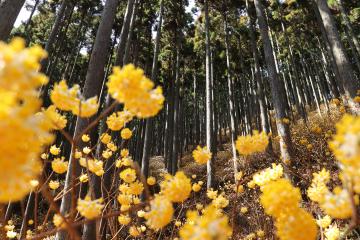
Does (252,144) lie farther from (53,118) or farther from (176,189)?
(53,118)

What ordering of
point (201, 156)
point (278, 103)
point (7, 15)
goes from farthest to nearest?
point (278, 103)
point (7, 15)
point (201, 156)

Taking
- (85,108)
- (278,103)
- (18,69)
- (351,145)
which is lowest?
(351,145)

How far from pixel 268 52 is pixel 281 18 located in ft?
42.6

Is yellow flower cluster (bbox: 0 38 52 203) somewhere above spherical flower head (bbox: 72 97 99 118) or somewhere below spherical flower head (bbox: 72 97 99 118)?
below

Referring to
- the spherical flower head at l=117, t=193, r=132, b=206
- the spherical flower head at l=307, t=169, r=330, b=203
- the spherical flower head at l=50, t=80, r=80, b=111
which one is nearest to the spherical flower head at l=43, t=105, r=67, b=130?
the spherical flower head at l=50, t=80, r=80, b=111

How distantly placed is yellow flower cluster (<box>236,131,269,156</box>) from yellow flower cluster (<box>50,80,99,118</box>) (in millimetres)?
746

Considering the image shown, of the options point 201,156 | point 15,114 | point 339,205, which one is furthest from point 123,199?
point 15,114

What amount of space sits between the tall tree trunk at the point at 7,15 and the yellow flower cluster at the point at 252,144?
325cm

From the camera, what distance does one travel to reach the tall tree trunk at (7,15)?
347 centimetres

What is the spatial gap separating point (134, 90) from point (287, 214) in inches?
27.8

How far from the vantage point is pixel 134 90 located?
1.04 metres

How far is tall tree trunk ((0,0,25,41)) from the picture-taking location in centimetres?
347

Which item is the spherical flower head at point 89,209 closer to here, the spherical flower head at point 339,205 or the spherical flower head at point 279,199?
the spherical flower head at point 279,199

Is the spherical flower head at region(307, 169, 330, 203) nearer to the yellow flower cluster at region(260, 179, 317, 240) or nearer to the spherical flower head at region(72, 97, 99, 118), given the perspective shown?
the yellow flower cluster at region(260, 179, 317, 240)
